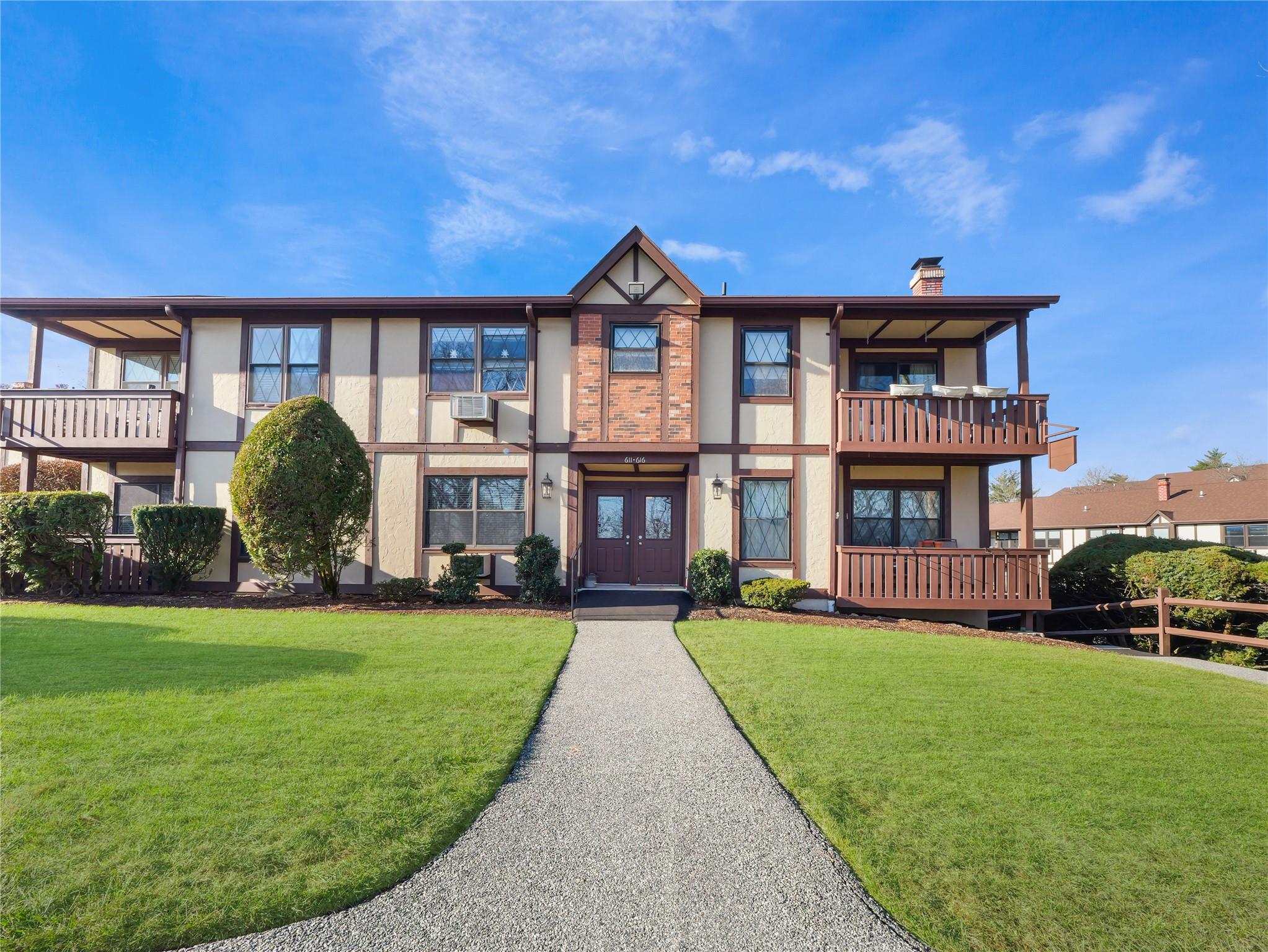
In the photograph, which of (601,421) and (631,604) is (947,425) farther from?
(631,604)

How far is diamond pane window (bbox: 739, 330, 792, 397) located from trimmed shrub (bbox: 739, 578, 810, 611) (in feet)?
13.0

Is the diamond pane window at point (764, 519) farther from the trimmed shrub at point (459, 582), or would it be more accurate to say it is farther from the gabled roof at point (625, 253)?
the trimmed shrub at point (459, 582)

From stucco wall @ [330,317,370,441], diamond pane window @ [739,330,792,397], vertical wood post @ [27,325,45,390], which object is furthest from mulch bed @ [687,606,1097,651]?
vertical wood post @ [27,325,45,390]

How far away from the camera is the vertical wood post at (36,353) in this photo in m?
13.8

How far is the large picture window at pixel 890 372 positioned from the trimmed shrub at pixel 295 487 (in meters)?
11.1

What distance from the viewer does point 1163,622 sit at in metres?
10.7

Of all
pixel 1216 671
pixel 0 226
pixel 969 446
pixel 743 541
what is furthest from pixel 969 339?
pixel 0 226

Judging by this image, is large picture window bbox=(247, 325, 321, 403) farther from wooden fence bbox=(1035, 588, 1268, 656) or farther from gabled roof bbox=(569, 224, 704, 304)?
wooden fence bbox=(1035, 588, 1268, 656)

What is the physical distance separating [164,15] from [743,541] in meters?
12.8

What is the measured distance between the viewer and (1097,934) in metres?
2.84

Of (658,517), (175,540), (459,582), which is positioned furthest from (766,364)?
(175,540)

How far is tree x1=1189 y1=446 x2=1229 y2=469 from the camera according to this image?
180 feet

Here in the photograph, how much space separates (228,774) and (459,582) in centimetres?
828

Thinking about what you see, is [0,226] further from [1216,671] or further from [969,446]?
[1216,671]
